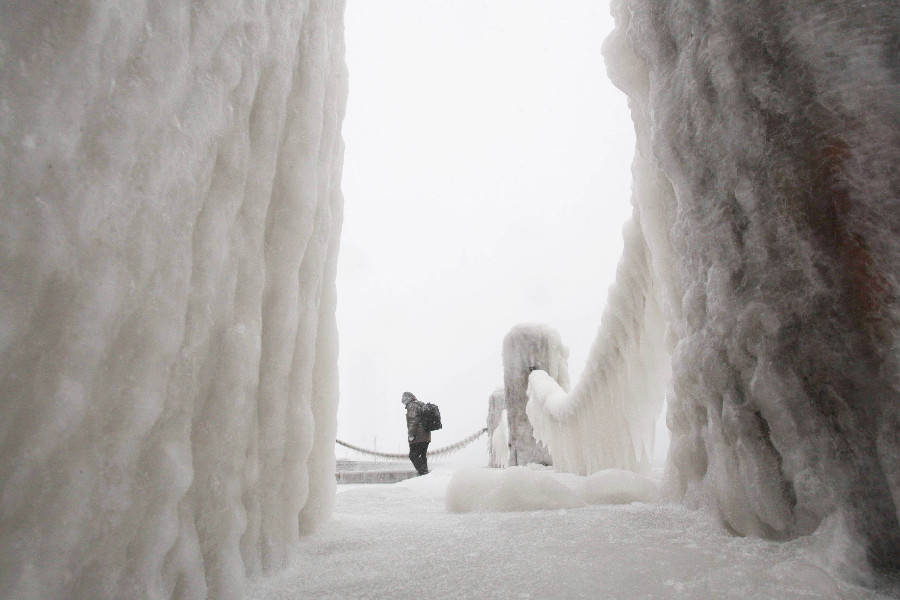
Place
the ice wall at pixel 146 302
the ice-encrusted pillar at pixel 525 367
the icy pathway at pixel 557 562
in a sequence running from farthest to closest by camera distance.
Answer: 1. the ice-encrusted pillar at pixel 525 367
2. the icy pathway at pixel 557 562
3. the ice wall at pixel 146 302

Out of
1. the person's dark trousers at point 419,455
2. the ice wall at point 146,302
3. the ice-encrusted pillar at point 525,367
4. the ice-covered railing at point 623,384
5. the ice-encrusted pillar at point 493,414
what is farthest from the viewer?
the ice-encrusted pillar at point 493,414

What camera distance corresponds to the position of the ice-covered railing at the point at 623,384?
2648mm

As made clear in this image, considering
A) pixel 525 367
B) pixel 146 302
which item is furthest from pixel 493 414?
pixel 146 302

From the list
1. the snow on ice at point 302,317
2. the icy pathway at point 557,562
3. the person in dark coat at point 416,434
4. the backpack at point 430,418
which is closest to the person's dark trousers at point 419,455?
the person in dark coat at point 416,434

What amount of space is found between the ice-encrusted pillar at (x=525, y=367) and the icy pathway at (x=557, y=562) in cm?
413

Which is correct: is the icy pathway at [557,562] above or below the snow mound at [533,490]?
below

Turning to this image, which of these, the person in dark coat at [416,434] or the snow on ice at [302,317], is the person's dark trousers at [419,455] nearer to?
the person in dark coat at [416,434]

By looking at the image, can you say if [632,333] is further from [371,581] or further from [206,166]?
[206,166]

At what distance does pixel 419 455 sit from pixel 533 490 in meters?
5.59

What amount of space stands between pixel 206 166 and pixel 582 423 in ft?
10.8

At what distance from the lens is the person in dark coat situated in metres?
7.05

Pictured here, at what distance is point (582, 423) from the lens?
12.2ft

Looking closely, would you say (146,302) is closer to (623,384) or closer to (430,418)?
(623,384)

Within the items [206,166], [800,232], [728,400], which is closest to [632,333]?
[728,400]
